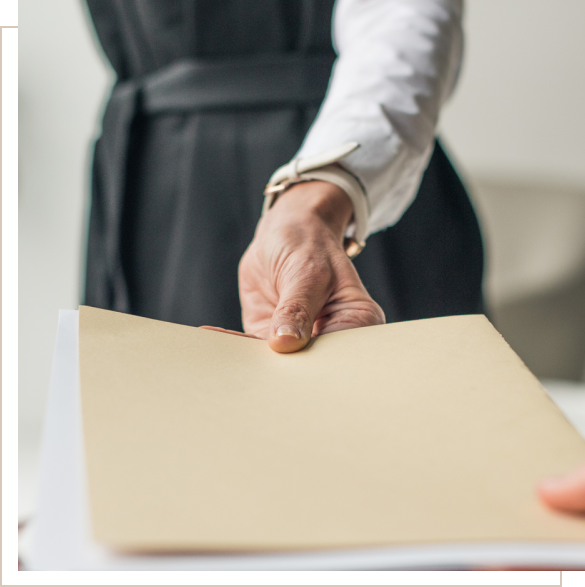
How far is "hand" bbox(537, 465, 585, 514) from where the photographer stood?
178mm

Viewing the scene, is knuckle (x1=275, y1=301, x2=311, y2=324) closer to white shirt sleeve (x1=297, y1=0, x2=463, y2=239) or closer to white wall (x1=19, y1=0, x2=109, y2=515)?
white shirt sleeve (x1=297, y1=0, x2=463, y2=239)

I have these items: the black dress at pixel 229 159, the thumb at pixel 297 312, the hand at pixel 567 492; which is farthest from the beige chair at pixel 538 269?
the hand at pixel 567 492

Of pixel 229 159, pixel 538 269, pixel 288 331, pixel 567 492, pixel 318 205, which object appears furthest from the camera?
pixel 538 269

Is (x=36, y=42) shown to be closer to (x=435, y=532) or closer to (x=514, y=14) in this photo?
(x=514, y=14)

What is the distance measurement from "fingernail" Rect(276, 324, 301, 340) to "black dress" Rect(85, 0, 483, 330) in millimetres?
285

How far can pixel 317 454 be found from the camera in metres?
0.21

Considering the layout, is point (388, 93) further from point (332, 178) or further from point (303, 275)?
point (303, 275)

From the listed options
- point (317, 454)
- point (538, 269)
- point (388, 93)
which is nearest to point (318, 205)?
point (388, 93)

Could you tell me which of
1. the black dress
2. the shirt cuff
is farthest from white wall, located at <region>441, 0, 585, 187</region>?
the shirt cuff

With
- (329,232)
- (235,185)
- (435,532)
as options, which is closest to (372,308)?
(329,232)

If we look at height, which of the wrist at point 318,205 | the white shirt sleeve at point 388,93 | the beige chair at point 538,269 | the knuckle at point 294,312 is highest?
the white shirt sleeve at point 388,93

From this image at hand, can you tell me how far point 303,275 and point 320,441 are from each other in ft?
0.51

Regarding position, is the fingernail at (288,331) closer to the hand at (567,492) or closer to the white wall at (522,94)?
the hand at (567,492)

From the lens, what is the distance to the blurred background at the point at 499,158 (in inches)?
48.7
